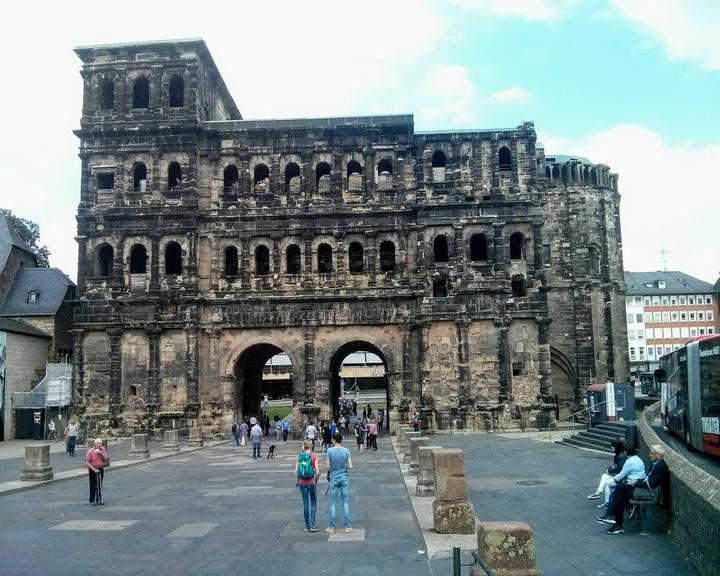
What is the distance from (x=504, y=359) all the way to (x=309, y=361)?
11015 millimetres

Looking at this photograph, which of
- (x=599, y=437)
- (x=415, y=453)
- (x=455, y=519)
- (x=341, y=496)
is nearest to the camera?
(x=455, y=519)

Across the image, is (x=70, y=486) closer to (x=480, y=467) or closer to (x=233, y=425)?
(x=480, y=467)

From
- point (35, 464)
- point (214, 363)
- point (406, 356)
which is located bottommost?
point (35, 464)

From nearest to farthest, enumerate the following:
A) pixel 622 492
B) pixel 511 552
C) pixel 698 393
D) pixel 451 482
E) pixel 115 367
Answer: pixel 511 552 → pixel 451 482 → pixel 622 492 → pixel 698 393 → pixel 115 367

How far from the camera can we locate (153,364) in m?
38.7

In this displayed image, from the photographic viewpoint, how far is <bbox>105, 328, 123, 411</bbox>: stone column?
38656 millimetres

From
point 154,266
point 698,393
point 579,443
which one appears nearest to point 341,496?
point 698,393

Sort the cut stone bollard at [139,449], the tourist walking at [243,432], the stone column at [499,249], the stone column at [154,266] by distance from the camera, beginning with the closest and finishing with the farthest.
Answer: the cut stone bollard at [139,449], the tourist walking at [243,432], the stone column at [499,249], the stone column at [154,266]

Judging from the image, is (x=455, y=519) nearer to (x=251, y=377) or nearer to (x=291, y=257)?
(x=291, y=257)

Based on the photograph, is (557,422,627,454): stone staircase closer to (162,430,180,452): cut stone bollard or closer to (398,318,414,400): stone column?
(398,318,414,400): stone column

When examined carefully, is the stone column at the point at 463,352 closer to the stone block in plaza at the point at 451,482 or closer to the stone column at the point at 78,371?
the stone column at the point at 78,371

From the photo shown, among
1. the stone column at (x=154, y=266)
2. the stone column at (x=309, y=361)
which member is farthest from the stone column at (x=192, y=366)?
the stone column at (x=309, y=361)

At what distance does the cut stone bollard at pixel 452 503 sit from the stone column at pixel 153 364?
2897 centimetres

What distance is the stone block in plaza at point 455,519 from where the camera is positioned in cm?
1223
